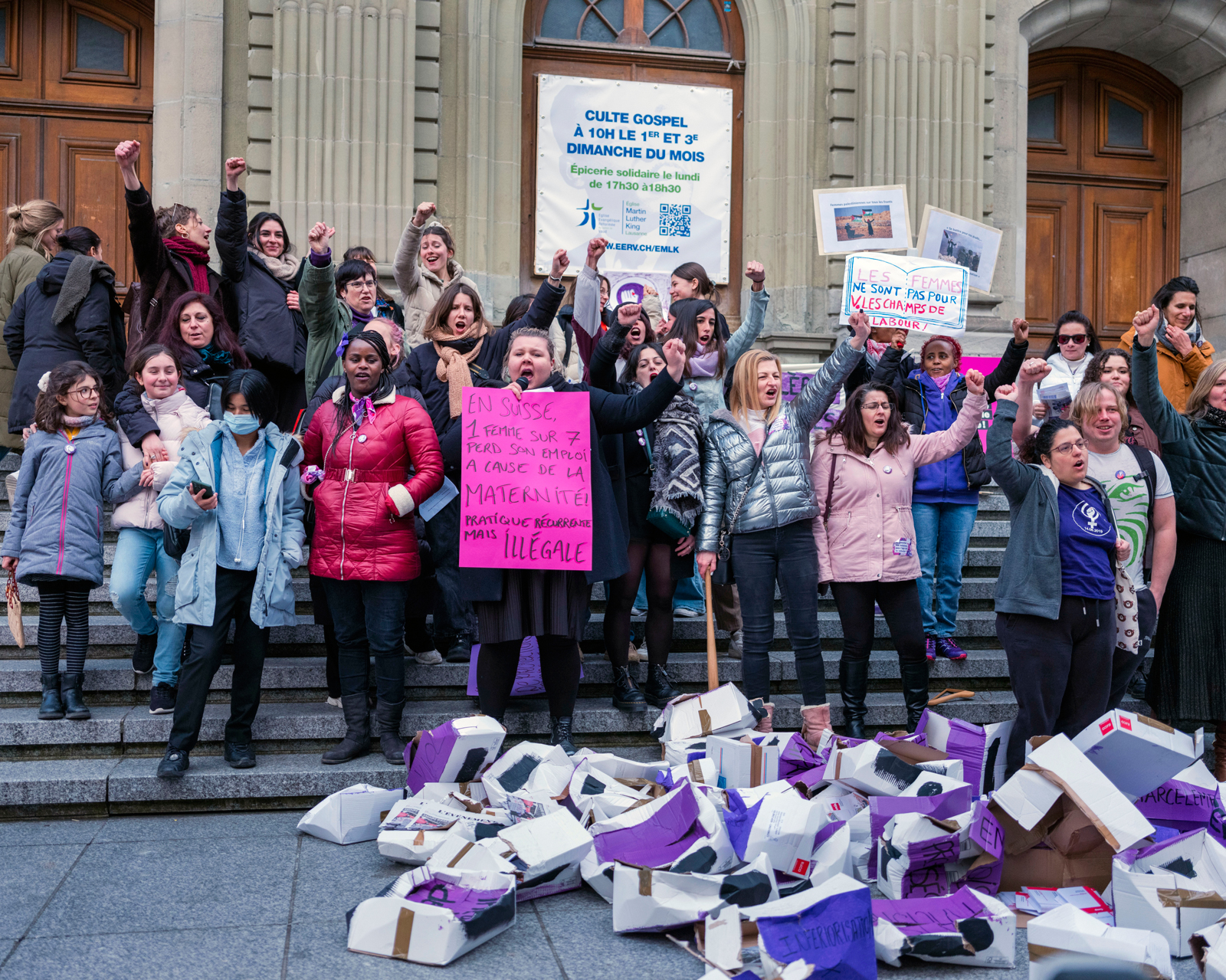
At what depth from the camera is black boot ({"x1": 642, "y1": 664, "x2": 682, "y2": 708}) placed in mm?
5754

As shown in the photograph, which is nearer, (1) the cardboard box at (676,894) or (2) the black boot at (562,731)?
(1) the cardboard box at (676,894)

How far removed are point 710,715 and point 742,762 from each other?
417mm

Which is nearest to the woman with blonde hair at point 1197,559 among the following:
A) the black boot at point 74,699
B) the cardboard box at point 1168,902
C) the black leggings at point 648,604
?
the cardboard box at point 1168,902

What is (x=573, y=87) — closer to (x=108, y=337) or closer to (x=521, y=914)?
(x=108, y=337)

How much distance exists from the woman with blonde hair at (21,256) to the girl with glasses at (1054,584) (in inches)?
235

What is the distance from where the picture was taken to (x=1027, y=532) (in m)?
4.83

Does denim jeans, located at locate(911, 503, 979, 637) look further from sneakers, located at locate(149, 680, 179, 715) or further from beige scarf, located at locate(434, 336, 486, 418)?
sneakers, located at locate(149, 680, 179, 715)

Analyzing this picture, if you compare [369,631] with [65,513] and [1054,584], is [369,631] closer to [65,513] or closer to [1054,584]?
[65,513]

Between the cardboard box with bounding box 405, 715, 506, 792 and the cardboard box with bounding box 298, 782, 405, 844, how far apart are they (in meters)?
0.14

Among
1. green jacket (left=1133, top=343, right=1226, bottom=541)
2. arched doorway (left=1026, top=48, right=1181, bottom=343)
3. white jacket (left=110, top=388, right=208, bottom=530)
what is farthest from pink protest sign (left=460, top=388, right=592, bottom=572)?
arched doorway (left=1026, top=48, right=1181, bottom=343)

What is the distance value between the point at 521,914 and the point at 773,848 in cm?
87

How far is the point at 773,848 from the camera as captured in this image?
13.0 ft

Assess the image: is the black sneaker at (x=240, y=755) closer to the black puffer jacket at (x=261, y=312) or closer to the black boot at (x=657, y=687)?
the black boot at (x=657, y=687)

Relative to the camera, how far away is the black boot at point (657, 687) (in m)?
5.75
